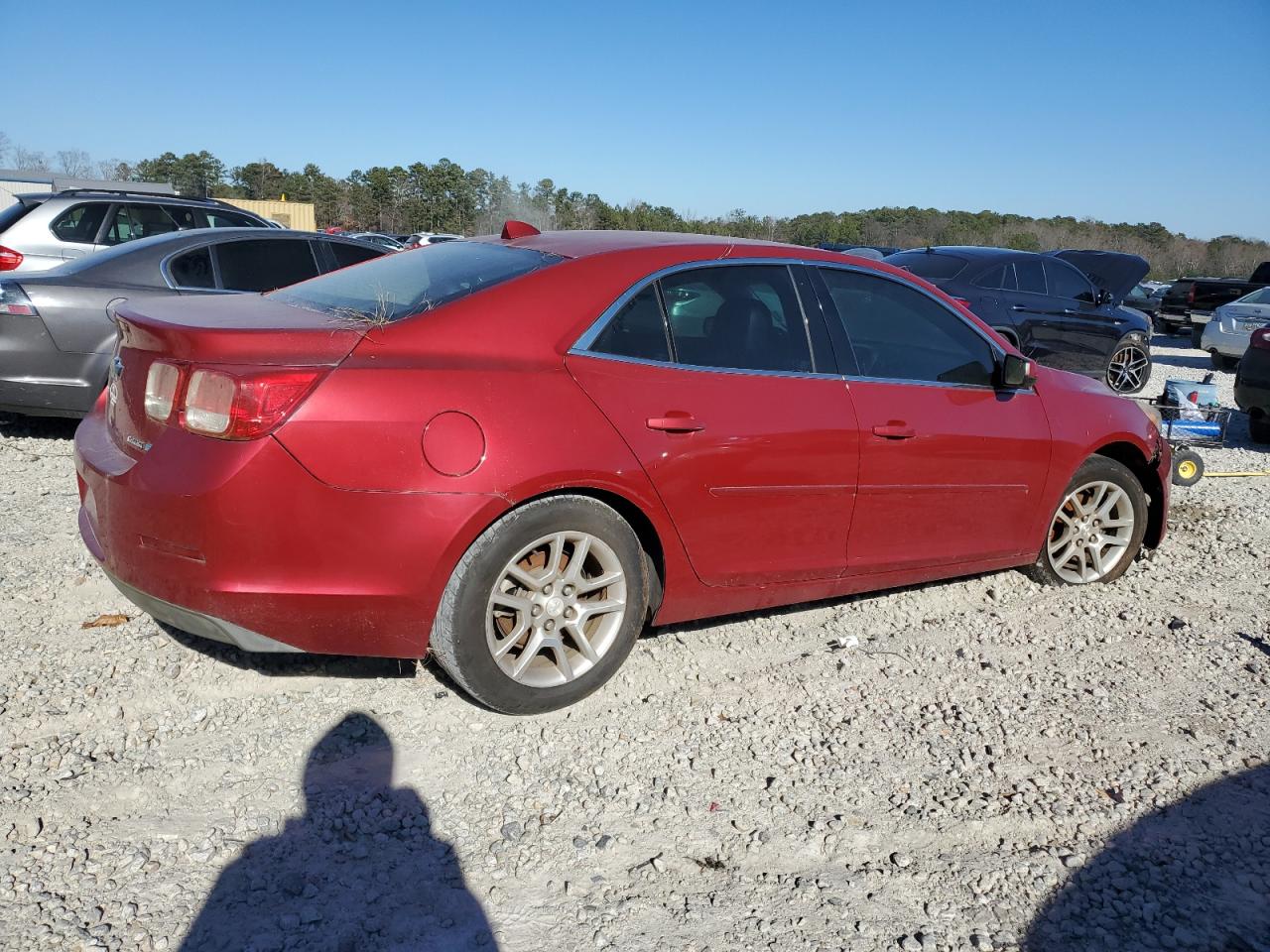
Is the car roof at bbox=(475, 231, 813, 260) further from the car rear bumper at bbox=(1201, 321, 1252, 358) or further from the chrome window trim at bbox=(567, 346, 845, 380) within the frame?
the car rear bumper at bbox=(1201, 321, 1252, 358)

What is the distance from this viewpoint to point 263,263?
22.9 ft

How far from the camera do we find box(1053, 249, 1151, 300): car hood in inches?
556

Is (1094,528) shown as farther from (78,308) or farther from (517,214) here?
(517,214)

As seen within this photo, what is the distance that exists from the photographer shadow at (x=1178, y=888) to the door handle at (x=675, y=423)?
1.76 meters

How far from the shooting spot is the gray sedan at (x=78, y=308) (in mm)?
5961

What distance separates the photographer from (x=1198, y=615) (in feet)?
15.7

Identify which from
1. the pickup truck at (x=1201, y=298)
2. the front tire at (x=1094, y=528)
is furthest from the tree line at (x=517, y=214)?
the front tire at (x=1094, y=528)

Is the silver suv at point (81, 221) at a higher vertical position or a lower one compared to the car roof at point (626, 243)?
lower

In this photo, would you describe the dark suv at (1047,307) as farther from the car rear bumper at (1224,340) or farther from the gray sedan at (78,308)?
the gray sedan at (78,308)

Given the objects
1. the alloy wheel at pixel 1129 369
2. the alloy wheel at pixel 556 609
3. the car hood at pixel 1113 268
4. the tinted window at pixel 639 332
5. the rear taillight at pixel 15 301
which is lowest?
the alloy wheel at pixel 556 609

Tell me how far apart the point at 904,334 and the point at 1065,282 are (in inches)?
344

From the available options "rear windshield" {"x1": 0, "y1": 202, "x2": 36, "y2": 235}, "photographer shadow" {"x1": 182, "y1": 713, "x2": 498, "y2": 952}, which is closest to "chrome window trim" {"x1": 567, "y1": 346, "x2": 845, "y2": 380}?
"photographer shadow" {"x1": 182, "y1": 713, "x2": 498, "y2": 952}

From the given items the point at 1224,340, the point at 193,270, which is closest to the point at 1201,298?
the point at 1224,340

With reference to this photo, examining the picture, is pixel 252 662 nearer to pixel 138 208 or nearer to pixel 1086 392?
pixel 1086 392
